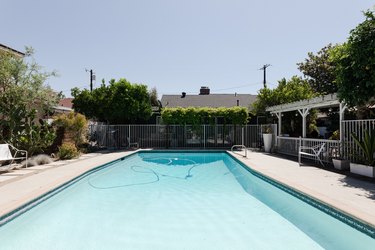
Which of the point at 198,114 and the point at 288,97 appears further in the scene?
the point at 198,114

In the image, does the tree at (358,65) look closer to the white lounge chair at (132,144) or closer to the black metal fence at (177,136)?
the black metal fence at (177,136)

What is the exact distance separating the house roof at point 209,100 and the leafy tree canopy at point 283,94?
6.20 metres

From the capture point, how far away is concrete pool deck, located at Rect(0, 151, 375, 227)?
5301 mm

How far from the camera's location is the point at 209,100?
28.9m

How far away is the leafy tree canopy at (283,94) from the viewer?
19984 millimetres

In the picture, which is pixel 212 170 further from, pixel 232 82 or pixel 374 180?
pixel 232 82

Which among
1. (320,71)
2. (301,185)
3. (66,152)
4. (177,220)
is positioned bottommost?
(177,220)

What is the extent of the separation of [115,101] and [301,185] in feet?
51.1

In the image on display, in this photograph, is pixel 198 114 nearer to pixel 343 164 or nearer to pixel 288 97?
pixel 288 97

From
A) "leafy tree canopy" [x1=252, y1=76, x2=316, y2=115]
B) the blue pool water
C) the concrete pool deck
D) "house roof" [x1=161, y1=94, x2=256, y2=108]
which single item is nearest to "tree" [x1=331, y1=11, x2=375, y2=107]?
the concrete pool deck

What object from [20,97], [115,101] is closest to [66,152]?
[20,97]

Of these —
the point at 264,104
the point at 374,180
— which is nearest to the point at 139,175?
the point at 374,180

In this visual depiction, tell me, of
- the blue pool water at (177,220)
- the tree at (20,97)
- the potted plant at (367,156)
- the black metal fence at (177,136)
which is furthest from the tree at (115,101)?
the potted plant at (367,156)

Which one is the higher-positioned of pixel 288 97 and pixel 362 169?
pixel 288 97
